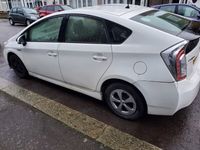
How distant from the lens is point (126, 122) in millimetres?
2627

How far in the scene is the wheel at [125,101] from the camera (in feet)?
7.98

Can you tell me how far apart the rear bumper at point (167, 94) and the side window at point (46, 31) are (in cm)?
167

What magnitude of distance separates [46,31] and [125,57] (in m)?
1.68

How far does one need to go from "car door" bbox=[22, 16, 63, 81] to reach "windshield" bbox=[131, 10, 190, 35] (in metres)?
1.33

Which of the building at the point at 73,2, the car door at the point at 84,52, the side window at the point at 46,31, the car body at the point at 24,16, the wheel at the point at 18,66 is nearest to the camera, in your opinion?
the car door at the point at 84,52

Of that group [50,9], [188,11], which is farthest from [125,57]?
[50,9]

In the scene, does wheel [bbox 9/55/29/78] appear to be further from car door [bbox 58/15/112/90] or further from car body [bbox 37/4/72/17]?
car body [bbox 37/4/72/17]

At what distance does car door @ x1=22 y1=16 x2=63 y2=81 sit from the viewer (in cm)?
310

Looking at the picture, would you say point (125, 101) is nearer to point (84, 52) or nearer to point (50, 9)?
point (84, 52)

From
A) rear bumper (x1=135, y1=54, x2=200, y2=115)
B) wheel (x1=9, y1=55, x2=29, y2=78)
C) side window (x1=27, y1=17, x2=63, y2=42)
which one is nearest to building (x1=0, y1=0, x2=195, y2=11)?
side window (x1=27, y1=17, x2=63, y2=42)

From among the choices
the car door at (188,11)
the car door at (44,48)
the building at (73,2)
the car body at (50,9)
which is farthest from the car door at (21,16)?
the car door at (44,48)

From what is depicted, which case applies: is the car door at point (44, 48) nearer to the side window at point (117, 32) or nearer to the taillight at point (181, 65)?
the side window at point (117, 32)

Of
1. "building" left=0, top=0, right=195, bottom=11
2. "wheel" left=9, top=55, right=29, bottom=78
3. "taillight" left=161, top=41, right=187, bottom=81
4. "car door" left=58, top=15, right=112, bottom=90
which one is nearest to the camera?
"taillight" left=161, top=41, right=187, bottom=81

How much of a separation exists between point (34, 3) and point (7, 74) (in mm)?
25441
